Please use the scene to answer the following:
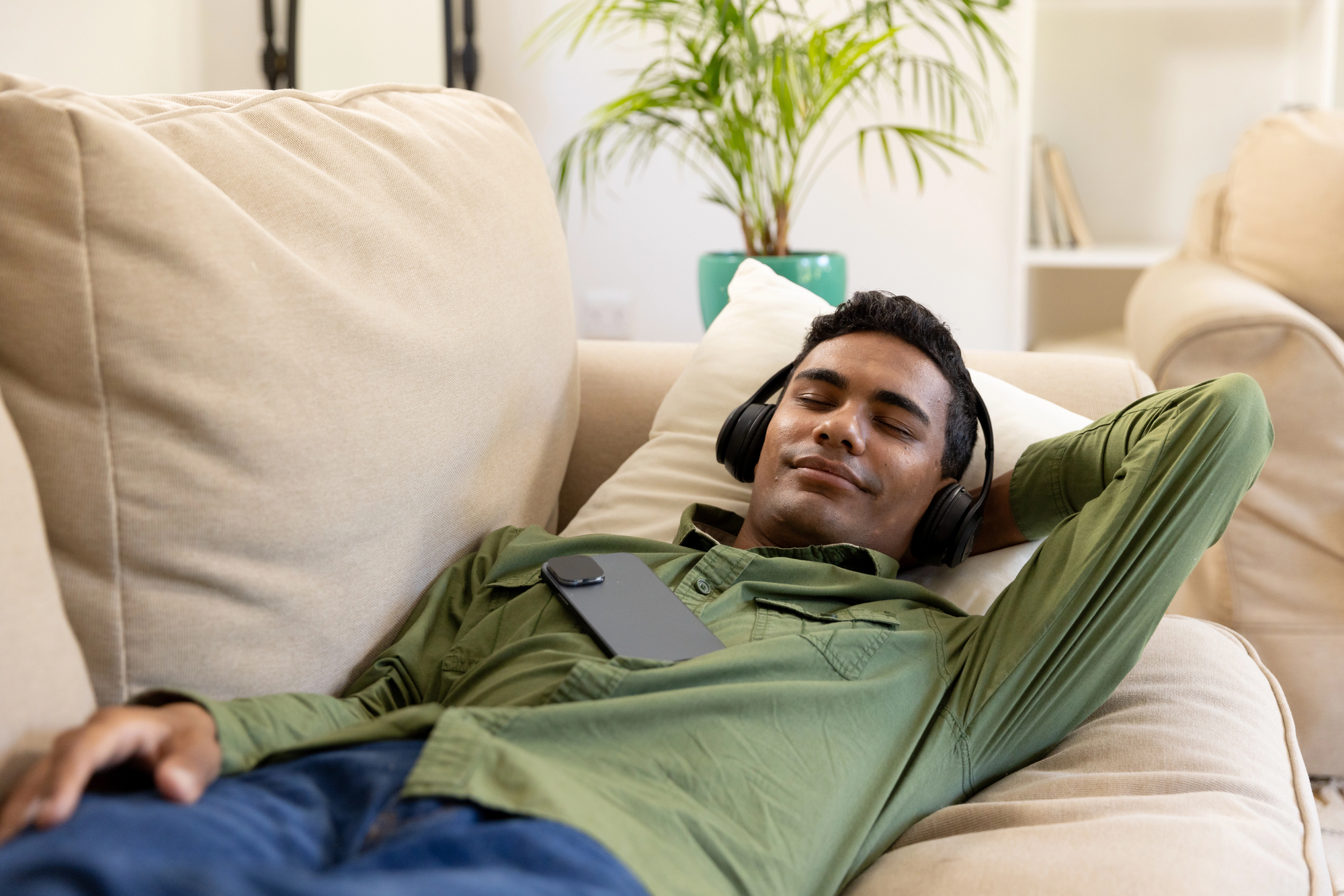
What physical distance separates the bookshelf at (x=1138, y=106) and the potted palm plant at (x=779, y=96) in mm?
235

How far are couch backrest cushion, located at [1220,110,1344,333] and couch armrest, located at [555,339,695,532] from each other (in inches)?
46.0

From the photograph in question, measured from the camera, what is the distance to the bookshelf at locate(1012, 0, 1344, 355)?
106 inches

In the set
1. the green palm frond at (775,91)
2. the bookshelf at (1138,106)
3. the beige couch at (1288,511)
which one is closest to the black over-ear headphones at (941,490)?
the beige couch at (1288,511)

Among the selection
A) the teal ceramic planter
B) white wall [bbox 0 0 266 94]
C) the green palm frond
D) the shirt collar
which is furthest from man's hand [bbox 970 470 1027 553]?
white wall [bbox 0 0 266 94]

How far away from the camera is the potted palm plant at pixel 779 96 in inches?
80.9

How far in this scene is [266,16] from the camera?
2.67m

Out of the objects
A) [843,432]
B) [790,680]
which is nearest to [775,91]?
[843,432]

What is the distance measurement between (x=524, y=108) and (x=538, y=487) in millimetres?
1968

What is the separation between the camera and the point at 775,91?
2.04 metres

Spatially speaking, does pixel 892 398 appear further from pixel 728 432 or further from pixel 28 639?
pixel 28 639

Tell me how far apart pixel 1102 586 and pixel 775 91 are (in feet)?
4.46

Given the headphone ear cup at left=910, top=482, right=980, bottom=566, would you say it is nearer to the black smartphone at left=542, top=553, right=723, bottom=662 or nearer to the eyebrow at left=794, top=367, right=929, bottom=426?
the eyebrow at left=794, top=367, right=929, bottom=426

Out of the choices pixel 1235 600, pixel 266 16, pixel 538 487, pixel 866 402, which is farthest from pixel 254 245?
pixel 266 16

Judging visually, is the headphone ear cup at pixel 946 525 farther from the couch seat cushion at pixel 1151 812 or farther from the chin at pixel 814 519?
the couch seat cushion at pixel 1151 812
